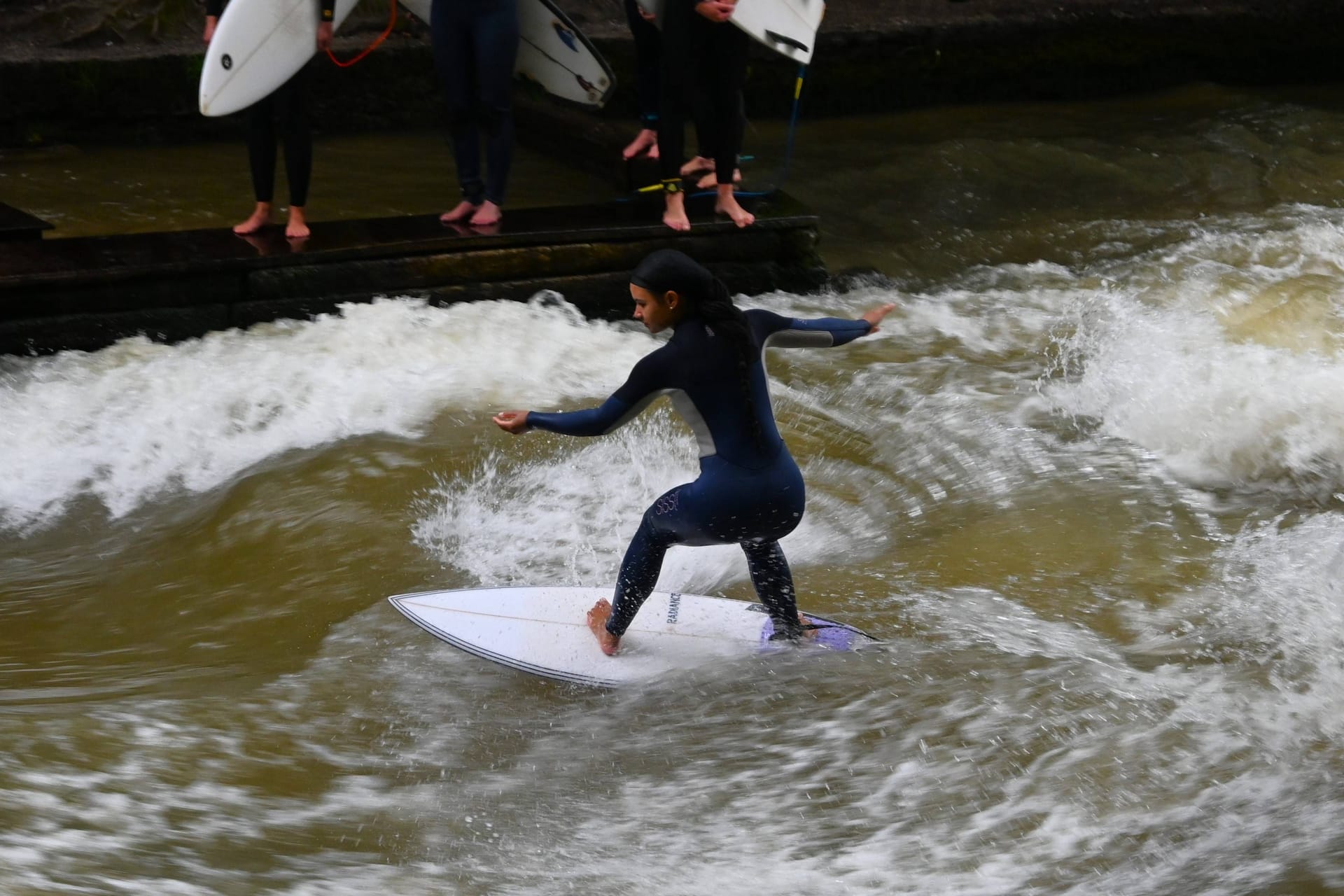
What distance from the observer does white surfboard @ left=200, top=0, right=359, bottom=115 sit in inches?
224

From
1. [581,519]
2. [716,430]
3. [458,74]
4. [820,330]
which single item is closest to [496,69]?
[458,74]

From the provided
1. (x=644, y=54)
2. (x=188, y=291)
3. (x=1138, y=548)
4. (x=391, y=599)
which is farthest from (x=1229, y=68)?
(x=391, y=599)

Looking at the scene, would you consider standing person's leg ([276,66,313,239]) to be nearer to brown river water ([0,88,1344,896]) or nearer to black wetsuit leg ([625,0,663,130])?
brown river water ([0,88,1344,896])

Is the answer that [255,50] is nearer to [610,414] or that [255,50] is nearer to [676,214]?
[676,214]

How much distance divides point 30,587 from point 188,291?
6.31 feet

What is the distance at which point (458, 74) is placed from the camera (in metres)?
6.00

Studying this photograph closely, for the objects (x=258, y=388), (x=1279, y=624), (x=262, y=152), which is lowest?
(x=258, y=388)

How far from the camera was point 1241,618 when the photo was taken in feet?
13.0

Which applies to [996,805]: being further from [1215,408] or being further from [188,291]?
[188,291]

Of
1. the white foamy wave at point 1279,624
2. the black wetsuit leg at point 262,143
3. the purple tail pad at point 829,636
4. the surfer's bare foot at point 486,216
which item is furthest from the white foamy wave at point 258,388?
the white foamy wave at point 1279,624

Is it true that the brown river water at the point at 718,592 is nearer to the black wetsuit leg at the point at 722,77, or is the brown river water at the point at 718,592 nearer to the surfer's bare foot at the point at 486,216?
the surfer's bare foot at the point at 486,216

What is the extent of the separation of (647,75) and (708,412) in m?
4.13

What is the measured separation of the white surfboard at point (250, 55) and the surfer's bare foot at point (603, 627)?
307 cm

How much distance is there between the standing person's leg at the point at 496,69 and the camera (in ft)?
19.3
